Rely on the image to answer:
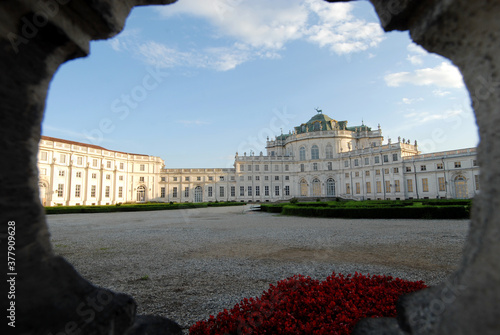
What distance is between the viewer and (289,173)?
57250 mm

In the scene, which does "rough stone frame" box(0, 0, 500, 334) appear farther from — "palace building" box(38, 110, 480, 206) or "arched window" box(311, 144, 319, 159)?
"arched window" box(311, 144, 319, 159)

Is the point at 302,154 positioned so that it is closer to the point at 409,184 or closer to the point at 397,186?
the point at 397,186

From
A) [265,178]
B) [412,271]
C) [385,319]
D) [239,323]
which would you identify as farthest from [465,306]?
[265,178]

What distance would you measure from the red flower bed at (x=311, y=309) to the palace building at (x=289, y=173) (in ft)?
143

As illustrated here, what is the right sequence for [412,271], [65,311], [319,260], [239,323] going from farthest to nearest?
[319,260], [412,271], [239,323], [65,311]

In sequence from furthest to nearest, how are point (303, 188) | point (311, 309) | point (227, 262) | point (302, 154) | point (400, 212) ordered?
point (302, 154)
point (303, 188)
point (400, 212)
point (227, 262)
point (311, 309)

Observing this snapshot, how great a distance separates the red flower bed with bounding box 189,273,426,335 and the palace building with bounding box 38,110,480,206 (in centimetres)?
4346

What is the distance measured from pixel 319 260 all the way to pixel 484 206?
490 cm

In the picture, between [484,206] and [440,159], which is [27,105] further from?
[440,159]

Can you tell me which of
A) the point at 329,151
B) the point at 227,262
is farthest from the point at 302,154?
the point at 227,262

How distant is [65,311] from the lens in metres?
1.51

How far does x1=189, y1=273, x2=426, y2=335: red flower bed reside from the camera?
2.49 meters

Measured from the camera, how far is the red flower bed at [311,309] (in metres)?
2.49

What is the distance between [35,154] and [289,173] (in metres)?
56.6
